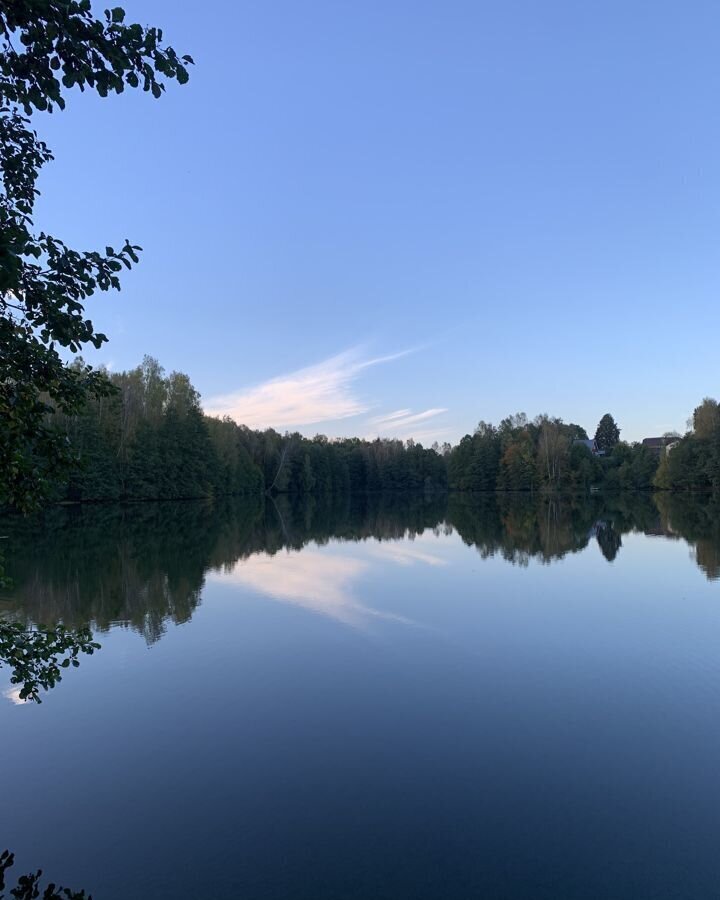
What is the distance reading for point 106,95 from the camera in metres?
2.98

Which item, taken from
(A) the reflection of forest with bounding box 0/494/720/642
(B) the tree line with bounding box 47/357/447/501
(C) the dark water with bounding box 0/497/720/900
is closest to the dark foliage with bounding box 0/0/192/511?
(C) the dark water with bounding box 0/497/720/900

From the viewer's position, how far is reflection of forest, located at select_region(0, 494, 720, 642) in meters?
13.7

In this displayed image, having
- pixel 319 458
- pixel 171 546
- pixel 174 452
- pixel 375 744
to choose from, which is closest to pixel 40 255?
pixel 375 744

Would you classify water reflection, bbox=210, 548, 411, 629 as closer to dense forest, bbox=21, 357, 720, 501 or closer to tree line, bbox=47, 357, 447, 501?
tree line, bbox=47, 357, 447, 501

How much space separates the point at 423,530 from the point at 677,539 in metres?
12.2

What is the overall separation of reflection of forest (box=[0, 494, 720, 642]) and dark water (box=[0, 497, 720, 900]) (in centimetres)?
24

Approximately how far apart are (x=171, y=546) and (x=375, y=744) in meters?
19.1

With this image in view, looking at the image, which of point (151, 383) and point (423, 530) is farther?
point (151, 383)

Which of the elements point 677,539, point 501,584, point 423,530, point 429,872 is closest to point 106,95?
point 429,872

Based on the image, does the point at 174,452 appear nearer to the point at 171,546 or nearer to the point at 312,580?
the point at 171,546

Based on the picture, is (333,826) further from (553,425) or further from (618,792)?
(553,425)

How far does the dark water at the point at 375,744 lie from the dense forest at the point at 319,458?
24557 millimetres

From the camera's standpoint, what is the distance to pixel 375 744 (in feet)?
22.4

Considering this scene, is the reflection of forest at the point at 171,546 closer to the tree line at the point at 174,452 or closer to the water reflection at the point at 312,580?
the water reflection at the point at 312,580
